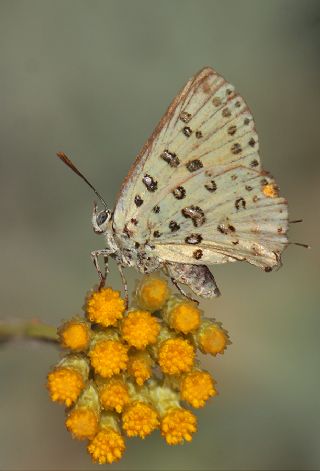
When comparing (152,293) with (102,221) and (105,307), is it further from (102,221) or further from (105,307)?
(102,221)

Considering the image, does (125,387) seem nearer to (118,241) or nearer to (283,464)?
(118,241)

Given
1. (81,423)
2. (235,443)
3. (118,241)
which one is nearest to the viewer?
(81,423)

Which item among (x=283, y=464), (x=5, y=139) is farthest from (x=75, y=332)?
(x=5, y=139)

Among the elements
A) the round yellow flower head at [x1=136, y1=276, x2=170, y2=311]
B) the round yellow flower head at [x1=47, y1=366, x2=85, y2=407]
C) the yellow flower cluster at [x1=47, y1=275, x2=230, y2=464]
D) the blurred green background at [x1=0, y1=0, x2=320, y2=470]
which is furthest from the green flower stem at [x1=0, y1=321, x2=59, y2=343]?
the blurred green background at [x1=0, y1=0, x2=320, y2=470]

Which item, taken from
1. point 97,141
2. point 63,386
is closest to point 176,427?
point 63,386

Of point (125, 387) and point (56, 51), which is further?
point (56, 51)

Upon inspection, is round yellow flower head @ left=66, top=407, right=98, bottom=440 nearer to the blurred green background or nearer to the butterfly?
the butterfly

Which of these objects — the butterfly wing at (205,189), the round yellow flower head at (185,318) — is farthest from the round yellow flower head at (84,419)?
the butterfly wing at (205,189)
